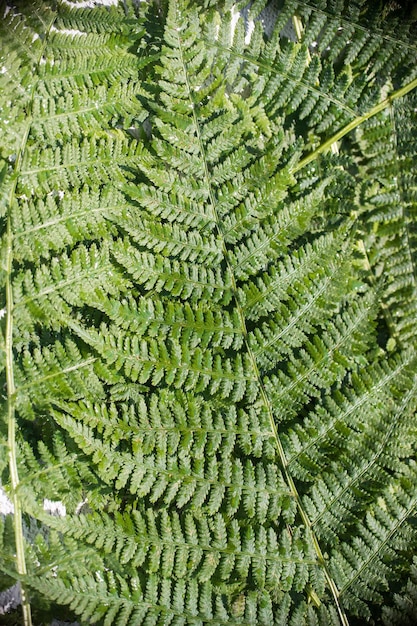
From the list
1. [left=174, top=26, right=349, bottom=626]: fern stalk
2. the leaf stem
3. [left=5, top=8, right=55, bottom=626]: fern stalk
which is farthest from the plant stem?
the leaf stem

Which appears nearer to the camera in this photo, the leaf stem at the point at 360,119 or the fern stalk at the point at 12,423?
the fern stalk at the point at 12,423

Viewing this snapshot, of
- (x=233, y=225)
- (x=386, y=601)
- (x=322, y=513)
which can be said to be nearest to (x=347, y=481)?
(x=322, y=513)

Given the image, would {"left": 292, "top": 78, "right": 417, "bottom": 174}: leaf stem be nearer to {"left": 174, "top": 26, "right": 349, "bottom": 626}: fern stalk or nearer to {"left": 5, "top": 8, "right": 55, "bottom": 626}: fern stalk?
{"left": 174, "top": 26, "right": 349, "bottom": 626}: fern stalk

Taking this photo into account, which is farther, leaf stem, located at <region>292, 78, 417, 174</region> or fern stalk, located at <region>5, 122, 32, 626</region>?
leaf stem, located at <region>292, 78, 417, 174</region>

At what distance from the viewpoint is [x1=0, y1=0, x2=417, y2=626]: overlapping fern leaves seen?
144 cm

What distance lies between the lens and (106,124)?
65.4 inches

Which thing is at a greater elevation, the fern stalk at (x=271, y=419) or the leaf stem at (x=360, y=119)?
the leaf stem at (x=360, y=119)

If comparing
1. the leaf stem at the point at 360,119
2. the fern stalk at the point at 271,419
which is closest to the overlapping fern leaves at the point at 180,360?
the fern stalk at the point at 271,419

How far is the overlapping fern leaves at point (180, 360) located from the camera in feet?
4.74

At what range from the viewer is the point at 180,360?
150cm

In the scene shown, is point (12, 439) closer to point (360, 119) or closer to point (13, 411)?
point (13, 411)

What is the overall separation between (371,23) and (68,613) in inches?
82.5

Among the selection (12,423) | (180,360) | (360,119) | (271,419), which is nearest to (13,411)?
(12,423)

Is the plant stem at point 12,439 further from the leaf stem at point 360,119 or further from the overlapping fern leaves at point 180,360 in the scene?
the leaf stem at point 360,119
